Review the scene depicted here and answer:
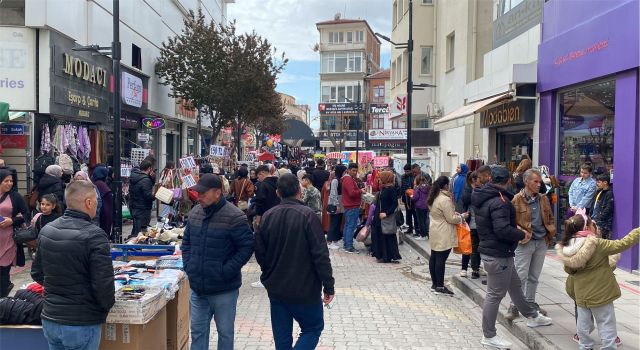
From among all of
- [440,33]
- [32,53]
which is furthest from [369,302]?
[440,33]

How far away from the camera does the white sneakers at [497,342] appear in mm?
5648

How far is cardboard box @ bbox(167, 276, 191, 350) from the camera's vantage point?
4.93 metres

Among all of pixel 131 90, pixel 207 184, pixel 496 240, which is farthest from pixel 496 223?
pixel 131 90

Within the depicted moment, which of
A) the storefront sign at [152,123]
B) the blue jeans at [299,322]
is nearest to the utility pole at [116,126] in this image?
the blue jeans at [299,322]

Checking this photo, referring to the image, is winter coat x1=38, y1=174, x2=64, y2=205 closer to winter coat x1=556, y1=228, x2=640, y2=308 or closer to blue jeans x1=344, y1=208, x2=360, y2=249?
blue jeans x1=344, y1=208, x2=360, y2=249

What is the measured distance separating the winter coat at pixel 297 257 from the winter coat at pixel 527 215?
8.74 ft

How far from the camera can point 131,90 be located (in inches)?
703

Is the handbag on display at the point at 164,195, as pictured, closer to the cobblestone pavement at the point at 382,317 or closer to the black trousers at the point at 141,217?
the black trousers at the point at 141,217

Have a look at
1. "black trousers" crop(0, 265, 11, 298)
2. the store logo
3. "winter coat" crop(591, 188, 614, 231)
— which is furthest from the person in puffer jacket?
the store logo

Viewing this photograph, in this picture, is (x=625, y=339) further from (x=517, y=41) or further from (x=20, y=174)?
(x=20, y=174)

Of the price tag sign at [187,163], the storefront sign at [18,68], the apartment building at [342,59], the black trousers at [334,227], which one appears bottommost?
the black trousers at [334,227]

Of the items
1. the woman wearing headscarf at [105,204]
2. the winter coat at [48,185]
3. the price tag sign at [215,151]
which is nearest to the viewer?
the winter coat at [48,185]

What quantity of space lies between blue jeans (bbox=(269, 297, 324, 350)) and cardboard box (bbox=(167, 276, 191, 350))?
3.44 feet

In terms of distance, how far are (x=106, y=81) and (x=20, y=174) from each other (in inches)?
191
